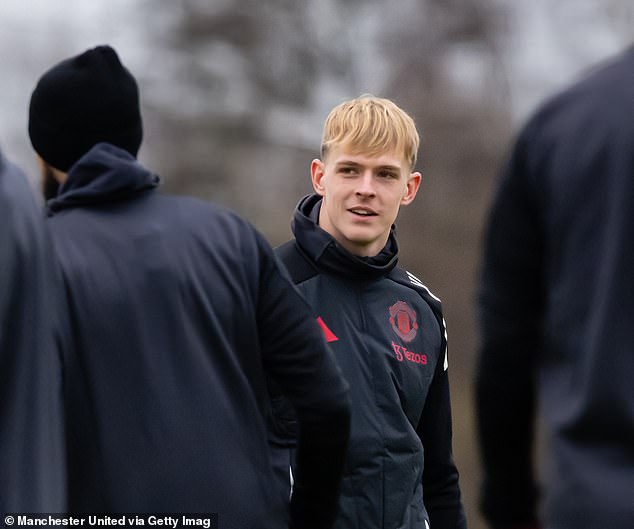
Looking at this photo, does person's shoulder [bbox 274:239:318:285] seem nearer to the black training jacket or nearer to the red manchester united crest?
the black training jacket

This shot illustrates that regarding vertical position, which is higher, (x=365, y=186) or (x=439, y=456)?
(x=365, y=186)

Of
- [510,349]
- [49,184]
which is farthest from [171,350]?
[510,349]

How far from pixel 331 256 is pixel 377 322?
0.75 ft

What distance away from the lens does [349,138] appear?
14.1ft

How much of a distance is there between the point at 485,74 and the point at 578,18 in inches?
62.2

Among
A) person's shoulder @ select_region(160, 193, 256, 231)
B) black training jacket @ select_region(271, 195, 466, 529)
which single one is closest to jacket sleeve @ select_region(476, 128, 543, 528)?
person's shoulder @ select_region(160, 193, 256, 231)

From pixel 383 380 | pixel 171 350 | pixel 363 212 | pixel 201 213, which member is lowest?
pixel 383 380

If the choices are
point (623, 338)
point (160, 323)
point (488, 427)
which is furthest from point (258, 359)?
point (623, 338)

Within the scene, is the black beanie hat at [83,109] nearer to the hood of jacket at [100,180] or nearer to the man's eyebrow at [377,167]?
the hood of jacket at [100,180]

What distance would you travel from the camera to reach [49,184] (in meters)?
3.53

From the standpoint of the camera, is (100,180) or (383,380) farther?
(383,380)

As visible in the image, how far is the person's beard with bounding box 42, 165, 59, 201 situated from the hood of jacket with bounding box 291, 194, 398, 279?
92cm

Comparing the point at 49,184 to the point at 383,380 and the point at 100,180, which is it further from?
the point at 383,380

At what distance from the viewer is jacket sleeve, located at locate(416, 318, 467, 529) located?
4.33 meters
